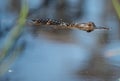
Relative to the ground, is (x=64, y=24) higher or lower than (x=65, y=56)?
higher

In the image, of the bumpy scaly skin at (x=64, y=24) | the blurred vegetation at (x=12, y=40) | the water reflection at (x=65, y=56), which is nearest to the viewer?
the blurred vegetation at (x=12, y=40)

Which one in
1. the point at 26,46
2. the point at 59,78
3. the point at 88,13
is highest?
the point at 88,13

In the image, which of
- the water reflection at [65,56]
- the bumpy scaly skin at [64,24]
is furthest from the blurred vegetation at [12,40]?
the bumpy scaly skin at [64,24]

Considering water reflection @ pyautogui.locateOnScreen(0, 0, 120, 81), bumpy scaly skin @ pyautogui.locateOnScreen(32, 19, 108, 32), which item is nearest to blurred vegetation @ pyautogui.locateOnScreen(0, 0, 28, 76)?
water reflection @ pyautogui.locateOnScreen(0, 0, 120, 81)

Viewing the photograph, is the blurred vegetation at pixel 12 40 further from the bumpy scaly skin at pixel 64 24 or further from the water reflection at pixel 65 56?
the bumpy scaly skin at pixel 64 24

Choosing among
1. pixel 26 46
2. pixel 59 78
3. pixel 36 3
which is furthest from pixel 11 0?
pixel 59 78

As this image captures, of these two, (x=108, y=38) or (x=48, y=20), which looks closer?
(x=108, y=38)

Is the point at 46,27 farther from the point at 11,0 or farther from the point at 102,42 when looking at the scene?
the point at 11,0

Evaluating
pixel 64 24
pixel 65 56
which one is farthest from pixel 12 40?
pixel 64 24

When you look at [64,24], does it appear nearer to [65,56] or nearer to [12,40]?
[65,56]

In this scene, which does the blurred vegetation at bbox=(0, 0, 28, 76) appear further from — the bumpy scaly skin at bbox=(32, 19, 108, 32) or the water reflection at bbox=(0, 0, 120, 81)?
the bumpy scaly skin at bbox=(32, 19, 108, 32)

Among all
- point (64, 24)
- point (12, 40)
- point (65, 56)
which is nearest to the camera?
point (12, 40)
